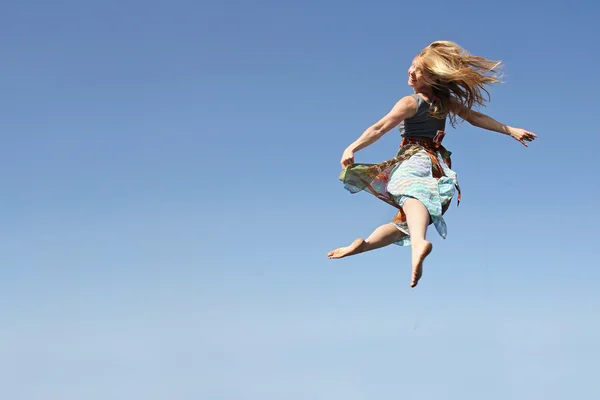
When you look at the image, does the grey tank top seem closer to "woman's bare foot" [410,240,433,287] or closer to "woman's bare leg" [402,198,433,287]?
"woman's bare leg" [402,198,433,287]

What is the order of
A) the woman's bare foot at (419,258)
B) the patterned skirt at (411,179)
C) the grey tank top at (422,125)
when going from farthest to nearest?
the grey tank top at (422,125)
the patterned skirt at (411,179)
the woman's bare foot at (419,258)

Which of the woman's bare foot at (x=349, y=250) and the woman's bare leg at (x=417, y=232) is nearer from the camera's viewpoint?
the woman's bare leg at (x=417, y=232)

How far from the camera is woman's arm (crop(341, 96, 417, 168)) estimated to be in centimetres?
841

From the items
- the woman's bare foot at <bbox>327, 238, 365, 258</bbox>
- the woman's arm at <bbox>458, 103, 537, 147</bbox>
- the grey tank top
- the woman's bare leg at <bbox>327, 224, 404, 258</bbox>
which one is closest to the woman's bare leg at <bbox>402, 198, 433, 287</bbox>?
the woman's bare leg at <bbox>327, 224, 404, 258</bbox>

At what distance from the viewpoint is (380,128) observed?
27.7ft

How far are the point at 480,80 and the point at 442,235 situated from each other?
70.7 inches

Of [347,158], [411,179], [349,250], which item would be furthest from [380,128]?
[349,250]

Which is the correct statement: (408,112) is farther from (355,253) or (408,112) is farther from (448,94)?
(355,253)

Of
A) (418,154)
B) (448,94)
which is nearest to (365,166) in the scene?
(418,154)

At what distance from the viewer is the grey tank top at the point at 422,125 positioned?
895cm

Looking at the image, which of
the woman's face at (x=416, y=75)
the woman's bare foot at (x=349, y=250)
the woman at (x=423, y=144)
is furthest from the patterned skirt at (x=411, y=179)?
the woman's face at (x=416, y=75)

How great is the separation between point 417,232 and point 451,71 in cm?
183

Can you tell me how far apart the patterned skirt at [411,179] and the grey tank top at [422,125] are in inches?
2.9

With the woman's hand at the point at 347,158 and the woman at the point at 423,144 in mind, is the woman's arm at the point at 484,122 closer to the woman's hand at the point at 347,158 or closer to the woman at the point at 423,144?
the woman at the point at 423,144
